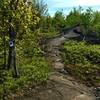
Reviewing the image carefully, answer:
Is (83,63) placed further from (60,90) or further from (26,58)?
(60,90)

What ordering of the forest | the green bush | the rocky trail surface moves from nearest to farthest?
the rocky trail surface → the forest → the green bush

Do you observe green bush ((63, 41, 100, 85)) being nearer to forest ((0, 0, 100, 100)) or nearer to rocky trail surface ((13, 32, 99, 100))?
forest ((0, 0, 100, 100))

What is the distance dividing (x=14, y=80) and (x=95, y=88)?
395cm

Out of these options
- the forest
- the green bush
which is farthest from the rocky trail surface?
the green bush

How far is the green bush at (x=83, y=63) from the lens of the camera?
18.3 meters

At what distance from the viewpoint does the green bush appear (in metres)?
18.3

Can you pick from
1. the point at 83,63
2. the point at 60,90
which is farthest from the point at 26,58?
the point at 60,90

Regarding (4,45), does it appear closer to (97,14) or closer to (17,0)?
(17,0)

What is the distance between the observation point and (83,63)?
69.4 feet

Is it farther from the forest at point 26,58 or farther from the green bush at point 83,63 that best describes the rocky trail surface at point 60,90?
the green bush at point 83,63

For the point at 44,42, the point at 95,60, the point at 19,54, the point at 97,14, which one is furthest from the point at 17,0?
the point at 97,14

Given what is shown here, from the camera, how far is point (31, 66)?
18141 millimetres

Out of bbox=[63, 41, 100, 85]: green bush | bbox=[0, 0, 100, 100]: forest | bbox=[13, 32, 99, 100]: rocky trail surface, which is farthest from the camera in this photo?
bbox=[63, 41, 100, 85]: green bush

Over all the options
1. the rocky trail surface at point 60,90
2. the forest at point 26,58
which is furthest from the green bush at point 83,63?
the rocky trail surface at point 60,90
